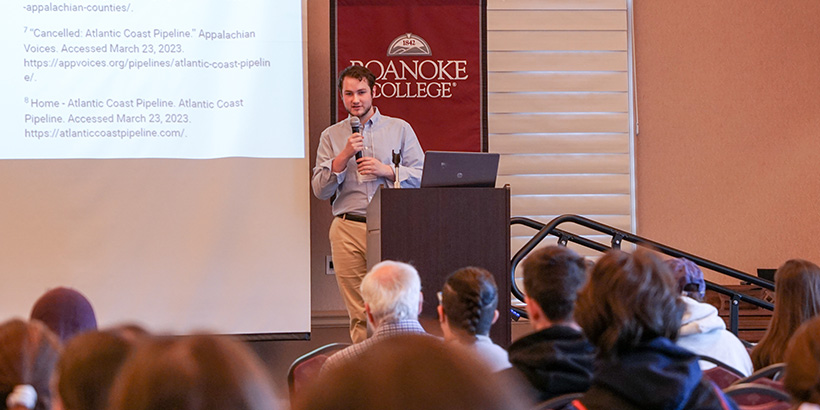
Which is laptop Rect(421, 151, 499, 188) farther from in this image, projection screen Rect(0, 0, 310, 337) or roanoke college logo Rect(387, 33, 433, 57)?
roanoke college logo Rect(387, 33, 433, 57)

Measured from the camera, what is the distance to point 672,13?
588 centimetres

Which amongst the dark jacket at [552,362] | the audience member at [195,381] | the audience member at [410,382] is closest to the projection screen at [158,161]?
the dark jacket at [552,362]

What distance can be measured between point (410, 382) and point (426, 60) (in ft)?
16.1

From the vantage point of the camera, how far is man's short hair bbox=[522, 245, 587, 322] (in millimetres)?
2078

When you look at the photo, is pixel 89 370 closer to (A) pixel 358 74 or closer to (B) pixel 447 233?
(B) pixel 447 233

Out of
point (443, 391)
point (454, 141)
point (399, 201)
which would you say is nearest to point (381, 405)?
point (443, 391)

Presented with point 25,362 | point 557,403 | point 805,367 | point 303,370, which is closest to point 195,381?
point 25,362

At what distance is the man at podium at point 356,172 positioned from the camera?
4.41 meters

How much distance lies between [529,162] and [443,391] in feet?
17.3

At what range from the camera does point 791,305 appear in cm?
273

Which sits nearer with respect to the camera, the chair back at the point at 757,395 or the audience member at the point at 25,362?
the audience member at the point at 25,362

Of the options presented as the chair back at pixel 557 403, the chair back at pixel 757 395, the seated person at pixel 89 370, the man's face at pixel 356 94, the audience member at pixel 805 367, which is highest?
the man's face at pixel 356 94

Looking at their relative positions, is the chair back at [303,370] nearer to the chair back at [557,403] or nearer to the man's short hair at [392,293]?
the man's short hair at [392,293]

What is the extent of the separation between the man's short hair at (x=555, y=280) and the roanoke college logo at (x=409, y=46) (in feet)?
11.2
